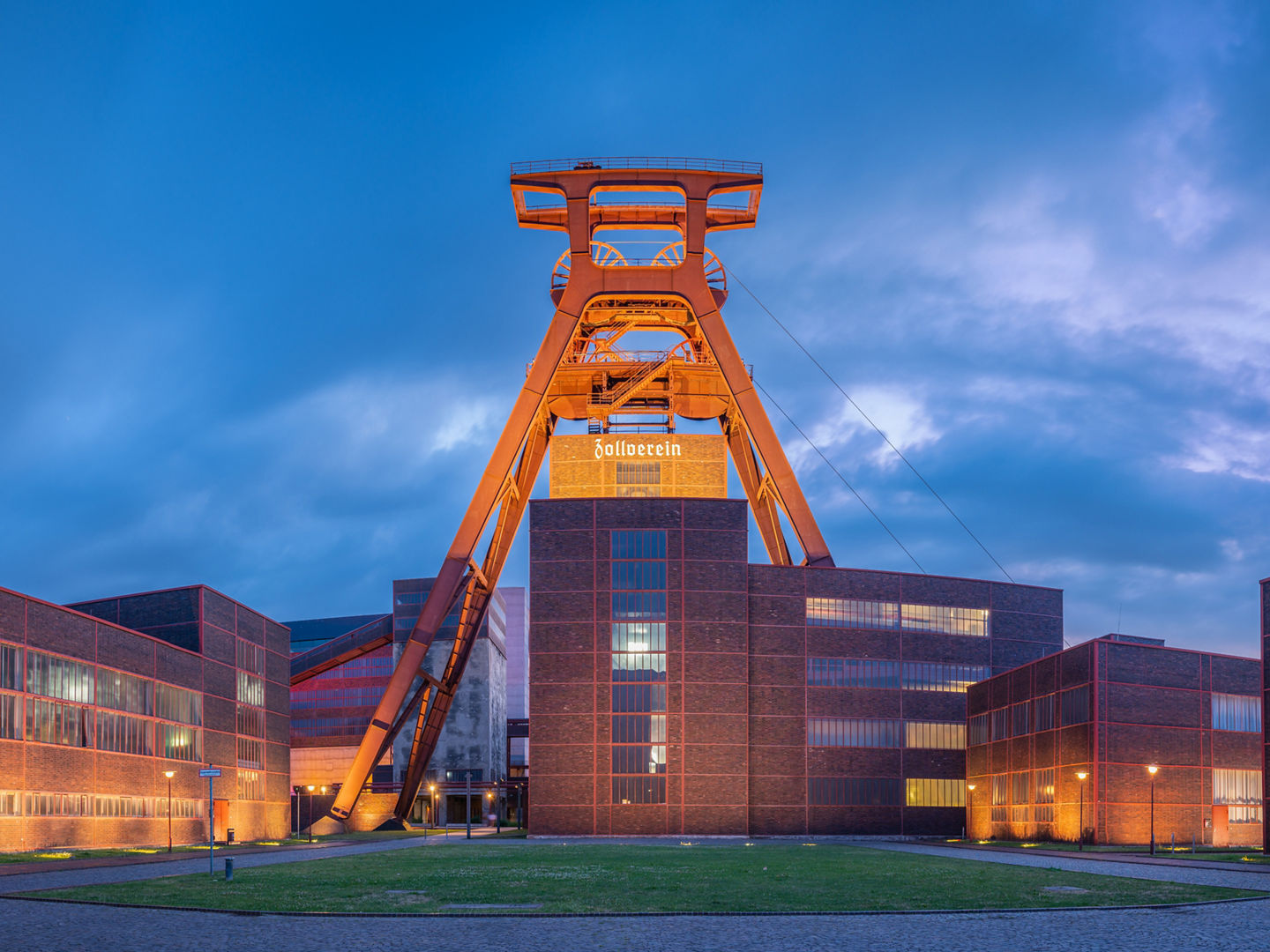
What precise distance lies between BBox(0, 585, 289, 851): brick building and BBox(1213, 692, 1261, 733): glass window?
144 feet

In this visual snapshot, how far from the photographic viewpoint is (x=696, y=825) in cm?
6075

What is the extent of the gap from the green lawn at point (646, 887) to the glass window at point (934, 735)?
99.8 feet

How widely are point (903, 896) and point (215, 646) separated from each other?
1802 inches

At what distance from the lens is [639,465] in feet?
241

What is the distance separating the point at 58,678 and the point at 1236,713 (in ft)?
151

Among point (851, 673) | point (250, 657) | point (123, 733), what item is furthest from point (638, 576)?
point (123, 733)

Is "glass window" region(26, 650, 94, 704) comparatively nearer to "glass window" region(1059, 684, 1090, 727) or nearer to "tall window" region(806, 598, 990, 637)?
"tall window" region(806, 598, 990, 637)

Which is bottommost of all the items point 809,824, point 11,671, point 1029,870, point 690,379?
point 809,824

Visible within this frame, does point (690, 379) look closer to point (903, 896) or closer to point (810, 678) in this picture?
point (810, 678)

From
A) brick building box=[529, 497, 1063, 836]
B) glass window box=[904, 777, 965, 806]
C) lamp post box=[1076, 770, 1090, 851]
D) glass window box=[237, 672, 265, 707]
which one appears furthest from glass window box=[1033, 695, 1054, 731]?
glass window box=[237, 672, 265, 707]

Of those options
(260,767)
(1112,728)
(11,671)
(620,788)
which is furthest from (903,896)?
(260,767)

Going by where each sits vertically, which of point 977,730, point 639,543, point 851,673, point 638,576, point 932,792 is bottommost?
point 932,792

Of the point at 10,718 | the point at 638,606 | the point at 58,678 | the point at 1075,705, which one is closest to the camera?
the point at 10,718

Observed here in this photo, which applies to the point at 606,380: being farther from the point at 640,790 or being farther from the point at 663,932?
the point at 663,932
